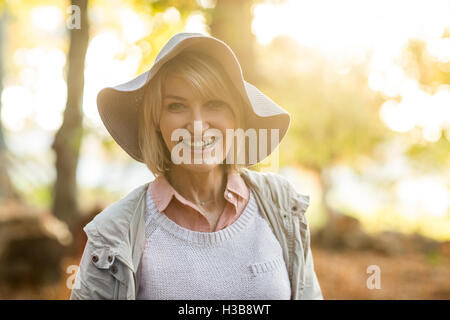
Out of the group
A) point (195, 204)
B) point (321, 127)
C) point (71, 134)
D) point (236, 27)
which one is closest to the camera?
point (195, 204)

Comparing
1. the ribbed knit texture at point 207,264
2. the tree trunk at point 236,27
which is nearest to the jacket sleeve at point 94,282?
the ribbed knit texture at point 207,264

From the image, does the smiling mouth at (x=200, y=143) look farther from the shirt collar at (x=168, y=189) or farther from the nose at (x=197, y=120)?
the shirt collar at (x=168, y=189)

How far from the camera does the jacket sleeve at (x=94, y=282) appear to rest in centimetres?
142

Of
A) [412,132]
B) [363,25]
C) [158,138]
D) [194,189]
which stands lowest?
[194,189]

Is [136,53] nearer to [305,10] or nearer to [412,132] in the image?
[305,10]

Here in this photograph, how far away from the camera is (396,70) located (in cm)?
643

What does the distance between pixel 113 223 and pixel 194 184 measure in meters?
0.36

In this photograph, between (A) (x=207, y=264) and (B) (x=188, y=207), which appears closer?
(A) (x=207, y=264)

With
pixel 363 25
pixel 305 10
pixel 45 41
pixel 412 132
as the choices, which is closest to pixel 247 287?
pixel 305 10

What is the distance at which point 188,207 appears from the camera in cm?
161

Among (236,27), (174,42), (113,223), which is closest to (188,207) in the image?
(113,223)

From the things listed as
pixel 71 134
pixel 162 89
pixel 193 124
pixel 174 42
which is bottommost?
pixel 193 124

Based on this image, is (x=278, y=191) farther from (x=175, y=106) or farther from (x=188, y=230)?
(x=175, y=106)
